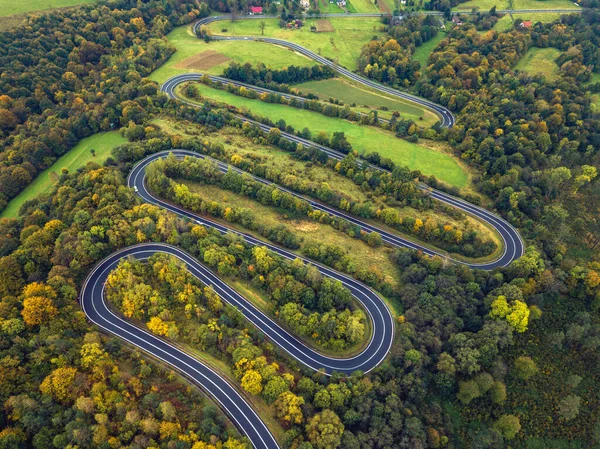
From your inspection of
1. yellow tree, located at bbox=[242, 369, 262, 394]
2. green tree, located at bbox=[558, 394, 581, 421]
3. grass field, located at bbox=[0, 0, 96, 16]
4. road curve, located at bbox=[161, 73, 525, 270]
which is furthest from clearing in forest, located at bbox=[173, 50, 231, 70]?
green tree, located at bbox=[558, 394, 581, 421]

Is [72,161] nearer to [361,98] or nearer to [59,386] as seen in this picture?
[59,386]

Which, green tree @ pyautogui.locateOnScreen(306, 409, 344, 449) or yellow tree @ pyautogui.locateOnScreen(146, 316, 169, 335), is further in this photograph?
yellow tree @ pyautogui.locateOnScreen(146, 316, 169, 335)

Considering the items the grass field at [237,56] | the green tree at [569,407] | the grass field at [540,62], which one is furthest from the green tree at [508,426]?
the grass field at [237,56]

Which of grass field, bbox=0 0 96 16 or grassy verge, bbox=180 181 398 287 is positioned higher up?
grass field, bbox=0 0 96 16

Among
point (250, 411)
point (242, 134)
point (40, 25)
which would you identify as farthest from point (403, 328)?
point (40, 25)

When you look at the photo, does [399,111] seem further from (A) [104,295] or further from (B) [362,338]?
(A) [104,295]

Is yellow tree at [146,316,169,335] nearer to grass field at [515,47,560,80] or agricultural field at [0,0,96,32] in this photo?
agricultural field at [0,0,96,32]

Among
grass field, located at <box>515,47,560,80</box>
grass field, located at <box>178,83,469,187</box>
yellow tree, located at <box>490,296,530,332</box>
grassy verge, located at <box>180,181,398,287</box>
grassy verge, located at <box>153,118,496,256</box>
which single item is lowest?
grassy verge, located at <box>180,181,398,287</box>
